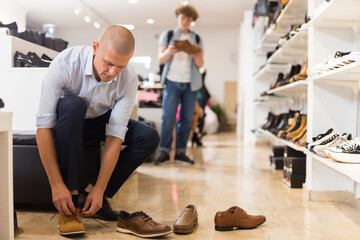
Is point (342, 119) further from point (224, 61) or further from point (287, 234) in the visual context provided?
point (224, 61)

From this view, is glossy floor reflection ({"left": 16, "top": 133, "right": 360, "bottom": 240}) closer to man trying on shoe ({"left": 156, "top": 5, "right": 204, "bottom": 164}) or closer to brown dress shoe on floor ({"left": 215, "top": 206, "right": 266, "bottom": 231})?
brown dress shoe on floor ({"left": 215, "top": 206, "right": 266, "bottom": 231})

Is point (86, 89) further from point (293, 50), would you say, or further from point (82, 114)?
point (293, 50)

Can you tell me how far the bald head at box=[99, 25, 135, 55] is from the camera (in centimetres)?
160

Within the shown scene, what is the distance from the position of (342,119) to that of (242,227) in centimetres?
99

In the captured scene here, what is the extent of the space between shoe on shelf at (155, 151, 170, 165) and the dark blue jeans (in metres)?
1.98

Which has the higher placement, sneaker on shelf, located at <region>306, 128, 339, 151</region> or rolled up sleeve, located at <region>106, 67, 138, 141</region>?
rolled up sleeve, located at <region>106, 67, 138, 141</region>

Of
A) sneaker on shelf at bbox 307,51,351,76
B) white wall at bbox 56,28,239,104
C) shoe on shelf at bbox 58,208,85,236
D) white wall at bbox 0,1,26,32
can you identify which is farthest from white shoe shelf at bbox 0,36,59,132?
white wall at bbox 56,28,239,104

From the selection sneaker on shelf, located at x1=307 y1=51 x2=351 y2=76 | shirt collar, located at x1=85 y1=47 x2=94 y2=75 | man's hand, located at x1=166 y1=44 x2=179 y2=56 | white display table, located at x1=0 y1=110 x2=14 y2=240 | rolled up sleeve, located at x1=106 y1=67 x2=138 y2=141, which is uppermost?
man's hand, located at x1=166 y1=44 x2=179 y2=56

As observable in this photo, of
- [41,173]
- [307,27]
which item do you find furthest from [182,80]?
[41,173]

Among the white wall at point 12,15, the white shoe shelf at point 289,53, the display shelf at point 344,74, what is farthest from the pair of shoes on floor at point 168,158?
the display shelf at point 344,74

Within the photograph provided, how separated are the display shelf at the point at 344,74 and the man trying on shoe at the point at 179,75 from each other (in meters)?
1.69

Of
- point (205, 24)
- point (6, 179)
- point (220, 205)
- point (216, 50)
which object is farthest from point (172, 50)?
point (216, 50)

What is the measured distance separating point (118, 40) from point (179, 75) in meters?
2.31

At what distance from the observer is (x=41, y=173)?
77.7 inches
